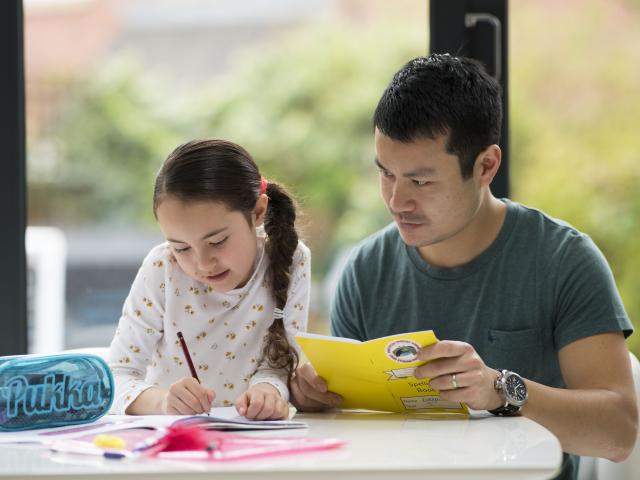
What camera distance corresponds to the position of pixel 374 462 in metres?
1.11

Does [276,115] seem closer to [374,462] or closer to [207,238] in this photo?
[207,238]

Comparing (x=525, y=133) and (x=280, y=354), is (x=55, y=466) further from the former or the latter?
(x=525, y=133)

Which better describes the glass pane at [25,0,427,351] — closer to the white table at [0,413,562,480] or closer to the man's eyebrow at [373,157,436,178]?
the man's eyebrow at [373,157,436,178]

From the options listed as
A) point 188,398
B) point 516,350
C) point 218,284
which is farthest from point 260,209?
point 516,350

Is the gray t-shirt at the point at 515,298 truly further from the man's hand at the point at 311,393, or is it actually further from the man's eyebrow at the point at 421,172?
the man's hand at the point at 311,393

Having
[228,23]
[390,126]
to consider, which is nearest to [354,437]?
[390,126]

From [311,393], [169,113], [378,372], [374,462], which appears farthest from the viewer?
[169,113]

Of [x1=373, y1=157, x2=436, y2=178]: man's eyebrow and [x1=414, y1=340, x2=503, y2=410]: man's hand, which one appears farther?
[x1=373, y1=157, x2=436, y2=178]: man's eyebrow

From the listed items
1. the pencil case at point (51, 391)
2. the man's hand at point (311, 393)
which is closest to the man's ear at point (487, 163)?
the man's hand at point (311, 393)

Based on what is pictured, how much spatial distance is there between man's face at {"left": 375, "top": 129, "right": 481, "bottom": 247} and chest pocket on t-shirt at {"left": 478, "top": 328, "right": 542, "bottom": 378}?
233 millimetres

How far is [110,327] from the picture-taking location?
2.68 m

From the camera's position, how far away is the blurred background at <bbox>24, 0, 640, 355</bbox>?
8.22 ft

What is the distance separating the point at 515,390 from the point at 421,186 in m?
0.46

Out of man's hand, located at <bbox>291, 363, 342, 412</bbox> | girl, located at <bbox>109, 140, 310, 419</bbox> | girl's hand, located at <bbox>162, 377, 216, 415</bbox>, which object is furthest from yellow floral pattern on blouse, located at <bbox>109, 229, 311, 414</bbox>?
girl's hand, located at <bbox>162, 377, 216, 415</bbox>
